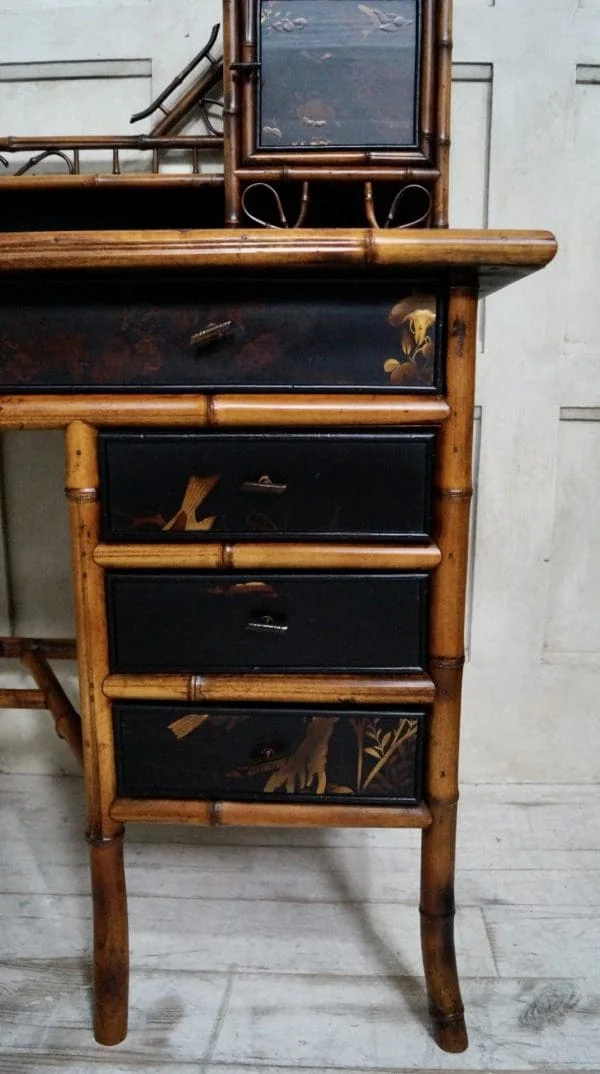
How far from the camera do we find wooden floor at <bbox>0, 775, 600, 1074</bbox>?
108 centimetres

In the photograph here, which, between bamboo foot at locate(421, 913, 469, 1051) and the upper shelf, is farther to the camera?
bamboo foot at locate(421, 913, 469, 1051)

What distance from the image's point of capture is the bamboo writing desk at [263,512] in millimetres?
935

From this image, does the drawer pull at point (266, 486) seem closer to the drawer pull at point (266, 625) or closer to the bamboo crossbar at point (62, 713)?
the drawer pull at point (266, 625)

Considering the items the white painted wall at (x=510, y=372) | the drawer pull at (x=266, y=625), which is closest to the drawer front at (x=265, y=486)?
the drawer pull at (x=266, y=625)

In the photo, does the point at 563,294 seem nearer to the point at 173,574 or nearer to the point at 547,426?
the point at 547,426

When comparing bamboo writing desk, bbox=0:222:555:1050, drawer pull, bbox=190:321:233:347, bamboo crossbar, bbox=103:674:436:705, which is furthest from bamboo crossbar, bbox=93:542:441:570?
drawer pull, bbox=190:321:233:347

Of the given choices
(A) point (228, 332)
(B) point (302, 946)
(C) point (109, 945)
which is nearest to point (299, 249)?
→ (A) point (228, 332)

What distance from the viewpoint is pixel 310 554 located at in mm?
981

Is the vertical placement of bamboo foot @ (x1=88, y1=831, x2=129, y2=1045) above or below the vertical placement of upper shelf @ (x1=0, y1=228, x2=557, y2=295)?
below

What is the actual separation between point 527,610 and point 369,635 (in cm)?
80

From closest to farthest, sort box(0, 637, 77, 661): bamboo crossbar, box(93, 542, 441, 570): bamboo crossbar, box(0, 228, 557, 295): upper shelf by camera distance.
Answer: box(0, 228, 557, 295): upper shelf < box(93, 542, 441, 570): bamboo crossbar < box(0, 637, 77, 661): bamboo crossbar

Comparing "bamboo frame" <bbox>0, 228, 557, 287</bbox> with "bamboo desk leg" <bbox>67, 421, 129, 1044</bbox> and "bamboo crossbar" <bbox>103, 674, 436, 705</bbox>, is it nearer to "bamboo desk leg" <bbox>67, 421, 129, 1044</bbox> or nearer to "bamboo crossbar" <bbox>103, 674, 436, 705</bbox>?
"bamboo desk leg" <bbox>67, 421, 129, 1044</bbox>

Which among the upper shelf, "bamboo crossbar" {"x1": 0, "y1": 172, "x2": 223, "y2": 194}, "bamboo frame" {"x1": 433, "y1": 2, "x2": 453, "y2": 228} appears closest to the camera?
the upper shelf

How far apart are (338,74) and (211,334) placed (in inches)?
20.4
